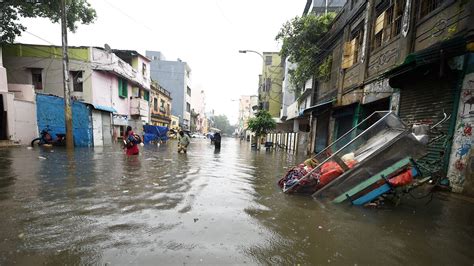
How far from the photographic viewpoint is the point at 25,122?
574 inches

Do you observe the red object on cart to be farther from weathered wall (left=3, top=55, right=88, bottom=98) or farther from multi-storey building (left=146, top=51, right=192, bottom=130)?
multi-storey building (left=146, top=51, right=192, bottom=130)

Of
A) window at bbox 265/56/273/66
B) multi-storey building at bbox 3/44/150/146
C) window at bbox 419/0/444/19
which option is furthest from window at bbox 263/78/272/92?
window at bbox 419/0/444/19

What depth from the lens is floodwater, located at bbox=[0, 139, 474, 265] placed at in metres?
2.72

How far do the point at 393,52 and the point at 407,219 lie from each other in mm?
6955

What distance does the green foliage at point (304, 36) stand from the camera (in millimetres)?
15039

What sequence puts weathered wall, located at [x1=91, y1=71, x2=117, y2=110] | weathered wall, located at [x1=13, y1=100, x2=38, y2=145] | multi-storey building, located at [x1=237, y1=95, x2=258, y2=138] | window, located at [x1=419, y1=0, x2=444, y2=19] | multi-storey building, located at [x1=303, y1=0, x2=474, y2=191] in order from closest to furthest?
multi-storey building, located at [x1=303, y1=0, x2=474, y2=191], window, located at [x1=419, y1=0, x2=444, y2=19], weathered wall, located at [x1=13, y1=100, x2=38, y2=145], weathered wall, located at [x1=91, y1=71, x2=117, y2=110], multi-storey building, located at [x1=237, y1=95, x2=258, y2=138]

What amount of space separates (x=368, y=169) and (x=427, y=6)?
647 cm

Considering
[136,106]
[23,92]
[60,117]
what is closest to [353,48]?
[60,117]

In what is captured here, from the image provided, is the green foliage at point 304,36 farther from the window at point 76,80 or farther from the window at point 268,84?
the window at point 268,84

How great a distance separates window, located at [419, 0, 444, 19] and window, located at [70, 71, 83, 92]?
21.6m

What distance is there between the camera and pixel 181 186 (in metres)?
6.06

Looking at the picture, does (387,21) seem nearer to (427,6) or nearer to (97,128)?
(427,6)

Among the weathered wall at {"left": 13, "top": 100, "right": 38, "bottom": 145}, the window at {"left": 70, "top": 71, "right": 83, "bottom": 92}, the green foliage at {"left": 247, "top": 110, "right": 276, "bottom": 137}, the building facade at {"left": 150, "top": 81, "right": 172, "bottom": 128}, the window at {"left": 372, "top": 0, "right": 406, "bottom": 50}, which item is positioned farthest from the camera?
the building facade at {"left": 150, "top": 81, "right": 172, "bottom": 128}

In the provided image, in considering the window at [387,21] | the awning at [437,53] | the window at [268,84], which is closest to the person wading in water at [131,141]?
the awning at [437,53]
